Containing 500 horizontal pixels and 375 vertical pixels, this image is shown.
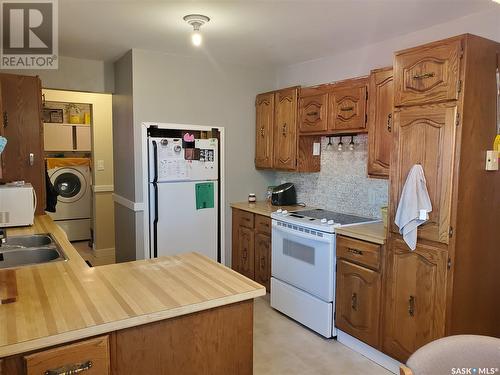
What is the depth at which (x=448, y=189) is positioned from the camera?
2234mm

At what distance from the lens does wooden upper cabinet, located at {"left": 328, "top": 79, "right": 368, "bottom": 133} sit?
10.4ft

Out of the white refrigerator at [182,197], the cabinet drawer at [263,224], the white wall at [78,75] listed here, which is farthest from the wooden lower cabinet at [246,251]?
the white wall at [78,75]

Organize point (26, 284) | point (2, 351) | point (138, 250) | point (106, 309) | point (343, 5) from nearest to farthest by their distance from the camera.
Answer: point (2, 351)
point (106, 309)
point (26, 284)
point (343, 5)
point (138, 250)

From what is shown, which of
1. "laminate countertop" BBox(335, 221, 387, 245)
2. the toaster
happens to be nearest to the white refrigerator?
the toaster

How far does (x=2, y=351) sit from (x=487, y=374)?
4.89 feet

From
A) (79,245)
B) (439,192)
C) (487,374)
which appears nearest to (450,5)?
(439,192)

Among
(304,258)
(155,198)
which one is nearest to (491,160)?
(304,258)

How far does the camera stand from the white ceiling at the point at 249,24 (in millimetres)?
2492

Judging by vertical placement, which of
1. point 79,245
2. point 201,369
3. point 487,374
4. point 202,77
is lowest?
point 79,245

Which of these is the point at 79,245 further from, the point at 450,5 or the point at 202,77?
the point at 450,5

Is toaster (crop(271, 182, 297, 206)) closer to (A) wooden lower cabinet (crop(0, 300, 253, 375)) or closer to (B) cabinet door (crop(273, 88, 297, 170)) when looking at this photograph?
(B) cabinet door (crop(273, 88, 297, 170))

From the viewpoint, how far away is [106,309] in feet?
4.78

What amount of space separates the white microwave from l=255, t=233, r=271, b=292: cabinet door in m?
2.01

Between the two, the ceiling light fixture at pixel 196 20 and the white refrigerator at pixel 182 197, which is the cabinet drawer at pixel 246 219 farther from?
the ceiling light fixture at pixel 196 20
